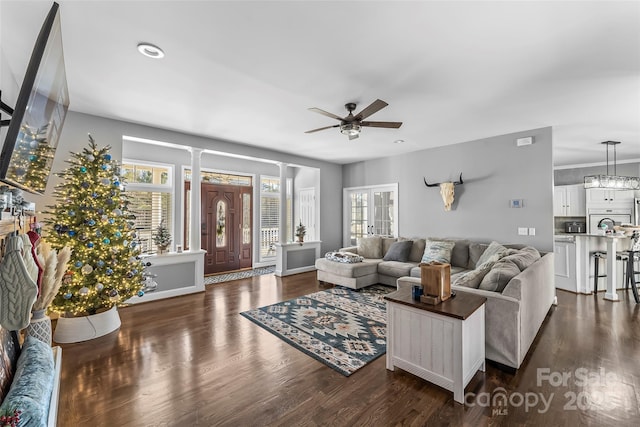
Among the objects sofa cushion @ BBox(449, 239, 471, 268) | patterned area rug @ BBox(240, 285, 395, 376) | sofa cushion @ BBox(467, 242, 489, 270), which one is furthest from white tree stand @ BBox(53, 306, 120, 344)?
sofa cushion @ BBox(467, 242, 489, 270)

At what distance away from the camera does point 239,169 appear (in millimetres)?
6594

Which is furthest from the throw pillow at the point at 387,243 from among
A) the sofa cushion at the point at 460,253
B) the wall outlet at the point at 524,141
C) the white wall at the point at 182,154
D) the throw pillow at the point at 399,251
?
the wall outlet at the point at 524,141

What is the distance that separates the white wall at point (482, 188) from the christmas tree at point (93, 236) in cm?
492

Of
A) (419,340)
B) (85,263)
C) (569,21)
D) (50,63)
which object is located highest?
(569,21)

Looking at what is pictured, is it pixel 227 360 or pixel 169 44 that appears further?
pixel 227 360

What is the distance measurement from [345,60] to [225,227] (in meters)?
4.99

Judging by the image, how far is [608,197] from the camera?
6.38 m

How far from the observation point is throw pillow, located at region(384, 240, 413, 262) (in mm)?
5203

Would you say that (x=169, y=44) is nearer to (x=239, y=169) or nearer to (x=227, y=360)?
(x=227, y=360)

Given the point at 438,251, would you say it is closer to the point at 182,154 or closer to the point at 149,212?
the point at 182,154

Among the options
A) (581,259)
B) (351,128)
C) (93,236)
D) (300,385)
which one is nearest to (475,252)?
(581,259)

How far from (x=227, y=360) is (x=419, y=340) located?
1702mm

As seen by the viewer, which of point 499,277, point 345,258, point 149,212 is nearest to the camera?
point 499,277

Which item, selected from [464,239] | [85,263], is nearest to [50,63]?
[85,263]
